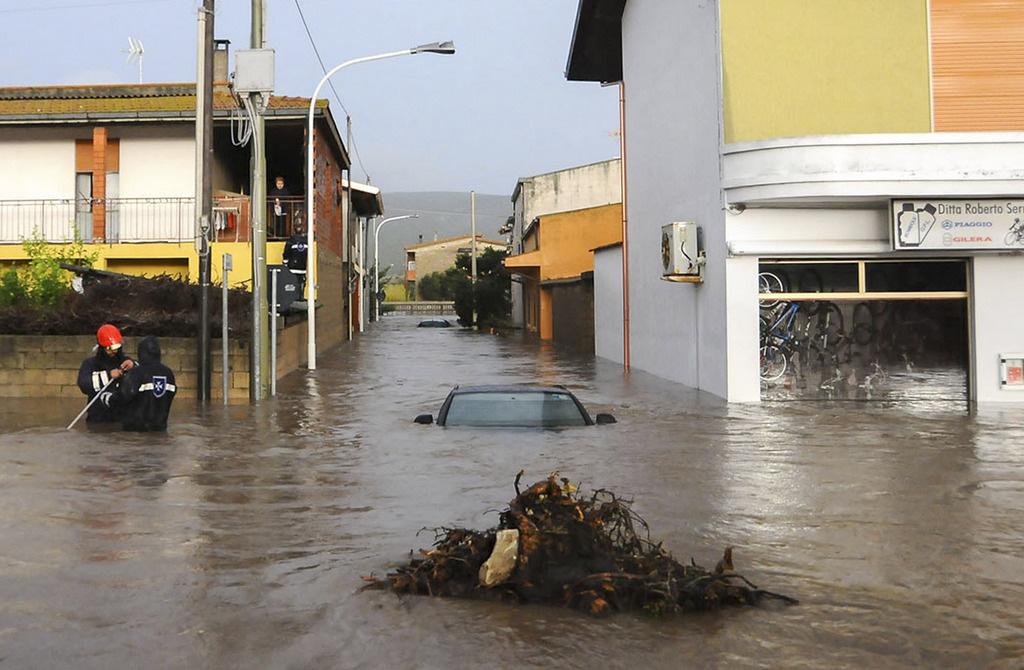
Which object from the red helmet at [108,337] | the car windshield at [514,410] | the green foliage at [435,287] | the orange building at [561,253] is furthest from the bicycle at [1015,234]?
the green foliage at [435,287]

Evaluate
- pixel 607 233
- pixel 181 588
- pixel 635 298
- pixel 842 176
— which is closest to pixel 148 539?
pixel 181 588

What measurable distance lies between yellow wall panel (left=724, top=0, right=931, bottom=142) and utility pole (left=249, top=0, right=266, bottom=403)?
7.22 m

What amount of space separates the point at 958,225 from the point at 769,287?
2815mm

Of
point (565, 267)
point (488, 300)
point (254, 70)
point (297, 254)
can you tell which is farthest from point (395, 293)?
point (254, 70)

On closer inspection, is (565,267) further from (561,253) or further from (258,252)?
(258,252)

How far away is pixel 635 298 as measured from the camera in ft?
86.8

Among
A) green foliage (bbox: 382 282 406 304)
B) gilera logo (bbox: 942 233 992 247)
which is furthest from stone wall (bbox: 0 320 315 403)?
green foliage (bbox: 382 282 406 304)

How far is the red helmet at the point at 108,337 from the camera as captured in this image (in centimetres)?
1356

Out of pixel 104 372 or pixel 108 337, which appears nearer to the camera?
pixel 108 337

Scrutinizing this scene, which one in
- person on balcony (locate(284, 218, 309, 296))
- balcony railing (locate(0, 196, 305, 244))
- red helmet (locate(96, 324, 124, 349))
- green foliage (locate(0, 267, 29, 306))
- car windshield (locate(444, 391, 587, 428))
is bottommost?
car windshield (locate(444, 391, 587, 428))

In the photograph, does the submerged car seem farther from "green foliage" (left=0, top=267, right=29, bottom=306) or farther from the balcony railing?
the balcony railing

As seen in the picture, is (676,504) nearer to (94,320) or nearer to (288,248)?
(94,320)

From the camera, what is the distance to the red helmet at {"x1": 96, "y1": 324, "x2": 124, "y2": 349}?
1356cm

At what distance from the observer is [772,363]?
1761cm
